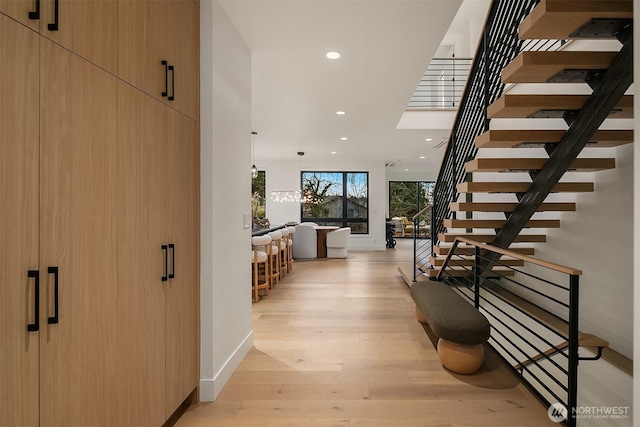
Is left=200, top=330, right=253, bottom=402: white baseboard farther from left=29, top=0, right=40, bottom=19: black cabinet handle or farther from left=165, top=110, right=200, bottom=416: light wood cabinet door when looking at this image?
left=29, top=0, right=40, bottom=19: black cabinet handle

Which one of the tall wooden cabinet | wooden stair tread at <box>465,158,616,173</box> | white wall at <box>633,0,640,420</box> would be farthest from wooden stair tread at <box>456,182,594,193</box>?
the tall wooden cabinet

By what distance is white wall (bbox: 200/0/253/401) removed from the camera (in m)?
2.29

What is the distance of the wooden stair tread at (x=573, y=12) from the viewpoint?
1.78 meters

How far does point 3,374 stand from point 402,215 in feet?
47.9

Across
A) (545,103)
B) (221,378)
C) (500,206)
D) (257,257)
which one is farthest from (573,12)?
(257,257)

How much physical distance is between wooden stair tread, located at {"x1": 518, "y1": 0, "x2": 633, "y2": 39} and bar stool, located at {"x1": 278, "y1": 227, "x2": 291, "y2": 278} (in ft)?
16.6

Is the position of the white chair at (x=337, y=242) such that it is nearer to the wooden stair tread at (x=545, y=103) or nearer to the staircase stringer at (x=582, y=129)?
the staircase stringer at (x=582, y=129)

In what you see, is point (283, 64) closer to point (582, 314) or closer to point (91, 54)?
point (91, 54)

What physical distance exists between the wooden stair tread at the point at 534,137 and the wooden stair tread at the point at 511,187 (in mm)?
473

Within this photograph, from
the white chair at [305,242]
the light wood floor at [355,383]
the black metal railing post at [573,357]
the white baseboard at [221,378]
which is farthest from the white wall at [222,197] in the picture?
the white chair at [305,242]

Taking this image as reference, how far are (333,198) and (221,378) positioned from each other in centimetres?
878

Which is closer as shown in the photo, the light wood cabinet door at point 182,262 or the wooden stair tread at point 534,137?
the light wood cabinet door at point 182,262

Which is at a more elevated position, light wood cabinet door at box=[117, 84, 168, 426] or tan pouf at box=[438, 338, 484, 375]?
light wood cabinet door at box=[117, 84, 168, 426]

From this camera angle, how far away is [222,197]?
2471mm
